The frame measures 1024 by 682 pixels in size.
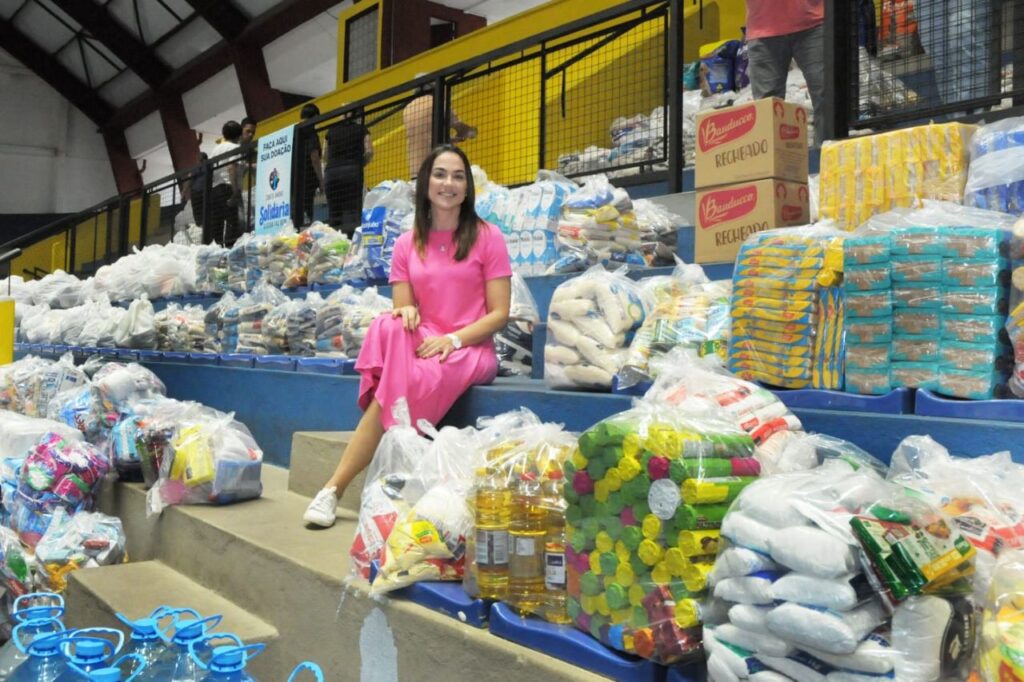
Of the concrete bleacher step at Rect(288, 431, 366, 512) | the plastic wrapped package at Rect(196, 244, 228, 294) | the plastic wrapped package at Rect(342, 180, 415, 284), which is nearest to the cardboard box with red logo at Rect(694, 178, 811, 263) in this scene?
the concrete bleacher step at Rect(288, 431, 366, 512)

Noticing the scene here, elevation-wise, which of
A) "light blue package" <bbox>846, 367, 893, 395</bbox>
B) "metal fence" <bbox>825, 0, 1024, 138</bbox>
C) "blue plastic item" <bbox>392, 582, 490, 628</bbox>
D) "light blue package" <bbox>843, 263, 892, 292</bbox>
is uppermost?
"metal fence" <bbox>825, 0, 1024, 138</bbox>

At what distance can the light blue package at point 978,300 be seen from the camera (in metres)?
1.66

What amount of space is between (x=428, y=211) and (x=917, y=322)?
166 centimetres

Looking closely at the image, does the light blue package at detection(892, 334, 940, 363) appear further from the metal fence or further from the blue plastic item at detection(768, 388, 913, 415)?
the metal fence

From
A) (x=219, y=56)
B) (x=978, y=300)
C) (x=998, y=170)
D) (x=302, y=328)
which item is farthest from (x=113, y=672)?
(x=219, y=56)

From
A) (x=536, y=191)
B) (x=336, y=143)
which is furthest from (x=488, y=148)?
(x=536, y=191)

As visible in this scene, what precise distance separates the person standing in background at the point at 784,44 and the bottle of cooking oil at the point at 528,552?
2.40 m

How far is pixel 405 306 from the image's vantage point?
2791 millimetres

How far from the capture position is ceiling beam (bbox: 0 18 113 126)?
1669 centimetres

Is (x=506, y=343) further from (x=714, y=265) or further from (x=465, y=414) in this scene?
(x=714, y=265)

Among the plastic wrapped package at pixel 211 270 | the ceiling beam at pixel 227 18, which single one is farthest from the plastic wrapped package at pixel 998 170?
the ceiling beam at pixel 227 18

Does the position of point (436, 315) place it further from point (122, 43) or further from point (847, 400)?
point (122, 43)

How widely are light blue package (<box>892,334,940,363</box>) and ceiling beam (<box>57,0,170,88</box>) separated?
15.5 meters

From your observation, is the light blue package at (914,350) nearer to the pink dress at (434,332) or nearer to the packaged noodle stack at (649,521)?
the packaged noodle stack at (649,521)
